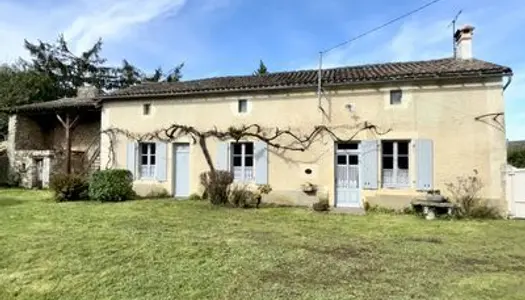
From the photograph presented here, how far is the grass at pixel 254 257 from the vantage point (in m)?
4.73

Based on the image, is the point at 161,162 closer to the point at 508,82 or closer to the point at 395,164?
the point at 395,164

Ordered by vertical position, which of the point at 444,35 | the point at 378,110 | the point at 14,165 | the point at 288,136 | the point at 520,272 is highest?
the point at 444,35

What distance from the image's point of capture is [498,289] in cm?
481

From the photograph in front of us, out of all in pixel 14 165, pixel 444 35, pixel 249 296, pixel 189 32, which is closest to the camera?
pixel 249 296

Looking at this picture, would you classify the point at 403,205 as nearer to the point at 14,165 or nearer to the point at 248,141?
the point at 248,141

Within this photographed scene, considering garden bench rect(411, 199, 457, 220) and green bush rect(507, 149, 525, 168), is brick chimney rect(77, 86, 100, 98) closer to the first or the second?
garden bench rect(411, 199, 457, 220)

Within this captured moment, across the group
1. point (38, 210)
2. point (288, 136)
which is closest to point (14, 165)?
point (38, 210)

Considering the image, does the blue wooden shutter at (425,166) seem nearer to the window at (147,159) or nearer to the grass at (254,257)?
the grass at (254,257)

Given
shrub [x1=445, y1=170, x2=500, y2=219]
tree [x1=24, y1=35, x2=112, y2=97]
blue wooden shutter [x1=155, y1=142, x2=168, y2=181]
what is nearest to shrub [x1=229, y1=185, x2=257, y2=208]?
blue wooden shutter [x1=155, y1=142, x2=168, y2=181]

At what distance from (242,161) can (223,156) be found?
731 mm

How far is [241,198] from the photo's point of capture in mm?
12281

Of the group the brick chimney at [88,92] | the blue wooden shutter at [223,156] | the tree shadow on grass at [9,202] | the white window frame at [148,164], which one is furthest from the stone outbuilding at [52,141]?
the blue wooden shutter at [223,156]

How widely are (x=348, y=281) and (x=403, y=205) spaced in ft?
24.2

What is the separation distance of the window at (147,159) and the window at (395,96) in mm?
9306
